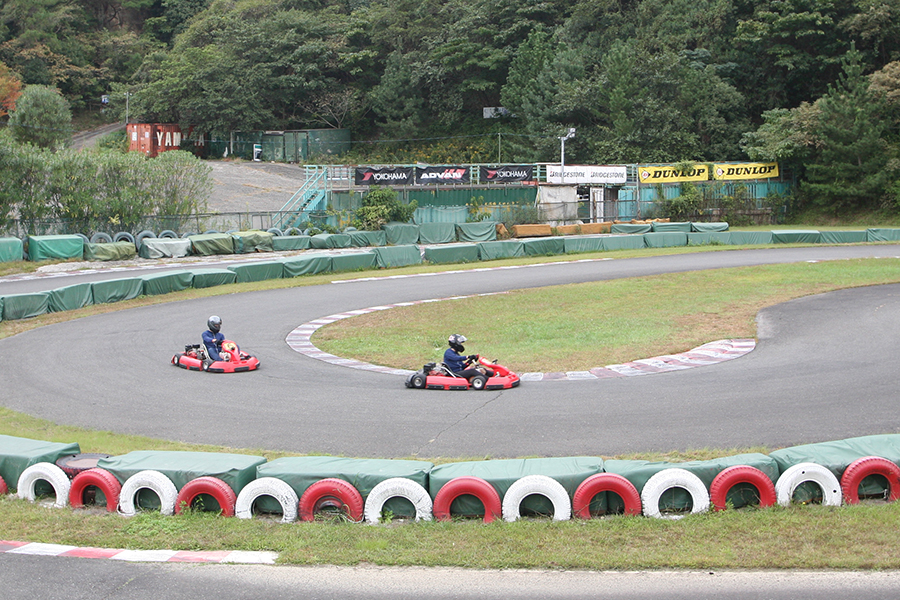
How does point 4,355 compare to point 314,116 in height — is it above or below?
below

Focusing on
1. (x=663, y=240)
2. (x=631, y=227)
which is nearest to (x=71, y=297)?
(x=663, y=240)

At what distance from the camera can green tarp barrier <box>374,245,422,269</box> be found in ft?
116

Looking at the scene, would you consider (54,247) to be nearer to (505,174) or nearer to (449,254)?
(449,254)

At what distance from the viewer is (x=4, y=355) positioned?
18.2 meters

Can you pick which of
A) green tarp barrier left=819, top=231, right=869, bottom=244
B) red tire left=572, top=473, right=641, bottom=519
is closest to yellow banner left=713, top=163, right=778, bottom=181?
green tarp barrier left=819, top=231, right=869, bottom=244

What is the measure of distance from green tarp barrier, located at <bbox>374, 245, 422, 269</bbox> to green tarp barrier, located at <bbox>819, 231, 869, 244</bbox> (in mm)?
21117

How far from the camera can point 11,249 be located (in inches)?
1363

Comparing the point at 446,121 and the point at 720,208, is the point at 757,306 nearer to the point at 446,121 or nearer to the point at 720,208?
the point at 720,208

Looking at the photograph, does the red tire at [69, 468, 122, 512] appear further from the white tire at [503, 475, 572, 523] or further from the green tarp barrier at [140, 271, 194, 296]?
the green tarp barrier at [140, 271, 194, 296]

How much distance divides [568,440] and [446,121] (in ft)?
223

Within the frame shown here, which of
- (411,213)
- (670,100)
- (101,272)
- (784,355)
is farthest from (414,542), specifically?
(670,100)

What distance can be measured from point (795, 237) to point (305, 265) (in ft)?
83.5

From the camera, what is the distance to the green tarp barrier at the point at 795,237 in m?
40.9

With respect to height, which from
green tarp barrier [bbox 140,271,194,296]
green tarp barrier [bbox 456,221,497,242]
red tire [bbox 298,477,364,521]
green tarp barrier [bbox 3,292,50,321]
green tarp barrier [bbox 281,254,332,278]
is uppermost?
green tarp barrier [bbox 456,221,497,242]
